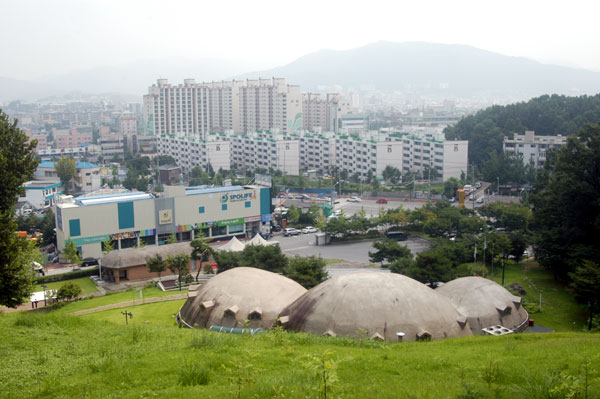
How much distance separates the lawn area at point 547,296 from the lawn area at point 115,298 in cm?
840

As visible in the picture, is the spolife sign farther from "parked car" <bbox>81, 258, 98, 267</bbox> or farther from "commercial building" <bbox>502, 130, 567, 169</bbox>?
"commercial building" <bbox>502, 130, 567, 169</bbox>

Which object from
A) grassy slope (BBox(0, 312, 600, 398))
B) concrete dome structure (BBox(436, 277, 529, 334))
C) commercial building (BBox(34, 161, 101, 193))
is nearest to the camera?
grassy slope (BBox(0, 312, 600, 398))

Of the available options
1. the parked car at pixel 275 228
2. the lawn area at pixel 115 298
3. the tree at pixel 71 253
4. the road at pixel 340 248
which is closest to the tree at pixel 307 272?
the lawn area at pixel 115 298

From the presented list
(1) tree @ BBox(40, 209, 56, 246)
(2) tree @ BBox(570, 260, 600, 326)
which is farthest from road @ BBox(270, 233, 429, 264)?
(1) tree @ BBox(40, 209, 56, 246)

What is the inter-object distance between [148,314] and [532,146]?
90.8 ft

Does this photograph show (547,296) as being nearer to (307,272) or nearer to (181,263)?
(307,272)

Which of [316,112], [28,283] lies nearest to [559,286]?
[28,283]

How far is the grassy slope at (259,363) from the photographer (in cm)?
452

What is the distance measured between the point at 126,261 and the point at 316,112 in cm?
4057

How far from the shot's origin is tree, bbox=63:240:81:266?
63.0 ft

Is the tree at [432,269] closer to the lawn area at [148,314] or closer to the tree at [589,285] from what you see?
the tree at [589,285]

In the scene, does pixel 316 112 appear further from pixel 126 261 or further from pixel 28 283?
pixel 28 283

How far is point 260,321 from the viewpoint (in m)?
10.4

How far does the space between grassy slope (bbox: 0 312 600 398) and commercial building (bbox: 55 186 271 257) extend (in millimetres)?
13600
